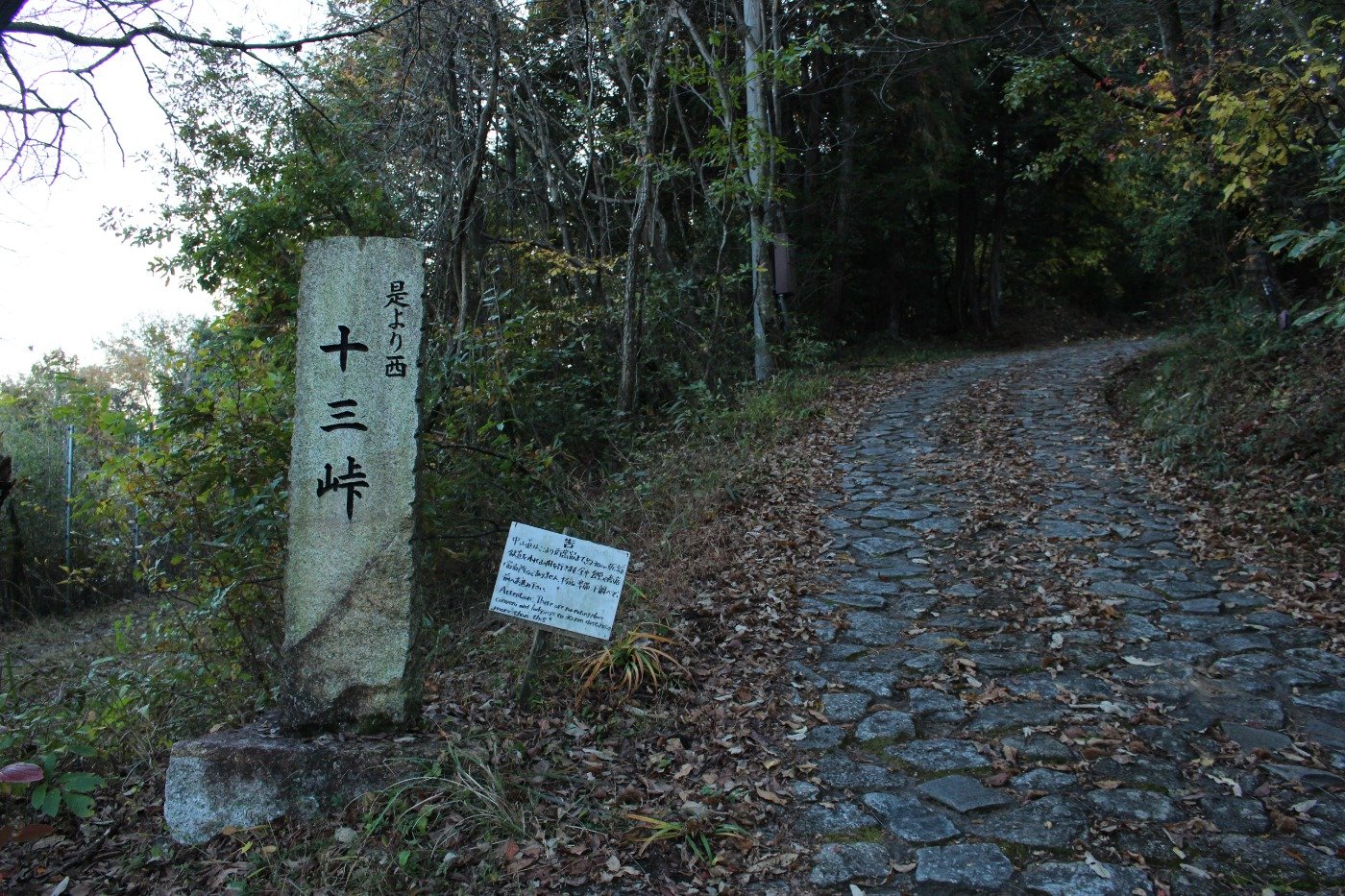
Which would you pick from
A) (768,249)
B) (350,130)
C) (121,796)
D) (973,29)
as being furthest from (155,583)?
(973,29)

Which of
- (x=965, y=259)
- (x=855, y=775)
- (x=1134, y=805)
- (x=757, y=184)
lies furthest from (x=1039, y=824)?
(x=965, y=259)

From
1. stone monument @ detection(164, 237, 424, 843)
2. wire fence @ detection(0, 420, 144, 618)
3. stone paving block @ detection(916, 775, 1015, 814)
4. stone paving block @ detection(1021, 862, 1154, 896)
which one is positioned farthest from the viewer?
wire fence @ detection(0, 420, 144, 618)

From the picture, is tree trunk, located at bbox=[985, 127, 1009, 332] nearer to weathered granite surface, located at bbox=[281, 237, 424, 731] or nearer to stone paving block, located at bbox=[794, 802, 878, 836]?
weathered granite surface, located at bbox=[281, 237, 424, 731]

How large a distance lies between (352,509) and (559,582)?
112 cm

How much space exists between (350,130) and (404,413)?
6.23 metres

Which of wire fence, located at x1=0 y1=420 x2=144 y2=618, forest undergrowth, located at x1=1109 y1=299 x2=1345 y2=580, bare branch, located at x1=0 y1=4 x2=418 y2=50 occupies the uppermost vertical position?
bare branch, located at x1=0 y1=4 x2=418 y2=50

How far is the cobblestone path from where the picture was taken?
357cm

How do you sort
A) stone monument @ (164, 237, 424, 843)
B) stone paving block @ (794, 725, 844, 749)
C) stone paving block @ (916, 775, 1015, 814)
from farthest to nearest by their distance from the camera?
1. stone paving block @ (794, 725, 844, 749)
2. stone monument @ (164, 237, 424, 843)
3. stone paving block @ (916, 775, 1015, 814)

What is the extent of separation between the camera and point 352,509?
444cm

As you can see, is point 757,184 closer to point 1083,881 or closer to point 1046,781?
point 1046,781

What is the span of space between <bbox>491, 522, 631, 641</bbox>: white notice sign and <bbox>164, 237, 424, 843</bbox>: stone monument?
0.49 m

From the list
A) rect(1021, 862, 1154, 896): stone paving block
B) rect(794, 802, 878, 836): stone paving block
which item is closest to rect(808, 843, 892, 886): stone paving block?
rect(794, 802, 878, 836): stone paving block

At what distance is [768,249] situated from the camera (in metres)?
13.2

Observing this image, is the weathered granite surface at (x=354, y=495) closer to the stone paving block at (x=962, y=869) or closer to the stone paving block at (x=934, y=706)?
the stone paving block at (x=962, y=869)
